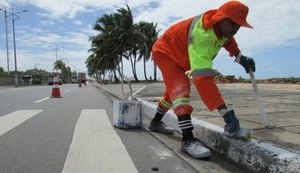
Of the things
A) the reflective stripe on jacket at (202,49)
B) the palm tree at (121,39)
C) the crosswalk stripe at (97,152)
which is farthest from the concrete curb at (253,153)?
the palm tree at (121,39)

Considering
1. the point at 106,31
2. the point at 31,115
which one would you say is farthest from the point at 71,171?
the point at 106,31

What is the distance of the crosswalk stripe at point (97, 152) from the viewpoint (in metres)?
3.91

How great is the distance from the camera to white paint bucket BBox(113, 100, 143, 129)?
636cm

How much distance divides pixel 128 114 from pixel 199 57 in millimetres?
2675

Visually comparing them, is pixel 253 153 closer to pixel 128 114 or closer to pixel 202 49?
pixel 202 49

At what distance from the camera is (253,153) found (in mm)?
3623

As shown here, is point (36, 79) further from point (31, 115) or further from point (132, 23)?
point (31, 115)

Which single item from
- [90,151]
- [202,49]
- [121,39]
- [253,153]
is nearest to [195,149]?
[253,153]

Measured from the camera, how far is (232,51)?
481 cm

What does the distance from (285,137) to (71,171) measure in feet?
8.62

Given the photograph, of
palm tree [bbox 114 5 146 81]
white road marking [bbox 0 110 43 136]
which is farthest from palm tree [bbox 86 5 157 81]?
white road marking [bbox 0 110 43 136]

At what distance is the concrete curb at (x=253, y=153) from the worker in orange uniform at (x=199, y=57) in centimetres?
18

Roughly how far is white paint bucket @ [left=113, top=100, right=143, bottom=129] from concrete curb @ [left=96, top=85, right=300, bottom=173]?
5.56 ft

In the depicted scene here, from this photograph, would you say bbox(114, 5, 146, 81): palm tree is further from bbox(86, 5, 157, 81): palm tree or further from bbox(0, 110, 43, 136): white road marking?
bbox(0, 110, 43, 136): white road marking
